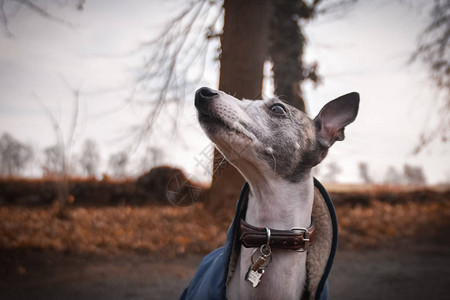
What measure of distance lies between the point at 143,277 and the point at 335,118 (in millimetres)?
3675

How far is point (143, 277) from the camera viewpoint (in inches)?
183

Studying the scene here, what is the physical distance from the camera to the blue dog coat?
7.08 ft

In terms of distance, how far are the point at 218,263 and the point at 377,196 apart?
9915mm

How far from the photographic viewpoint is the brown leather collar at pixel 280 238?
1956 mm

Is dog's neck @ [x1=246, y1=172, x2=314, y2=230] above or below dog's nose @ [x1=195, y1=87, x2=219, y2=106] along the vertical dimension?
below

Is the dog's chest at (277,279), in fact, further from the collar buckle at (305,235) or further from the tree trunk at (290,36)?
the tree trunk at (290,36)

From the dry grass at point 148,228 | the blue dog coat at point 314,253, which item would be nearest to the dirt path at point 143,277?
the dry grass at point 148,228

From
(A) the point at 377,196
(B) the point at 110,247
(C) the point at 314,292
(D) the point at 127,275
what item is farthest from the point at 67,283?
(A) the point at 377,196

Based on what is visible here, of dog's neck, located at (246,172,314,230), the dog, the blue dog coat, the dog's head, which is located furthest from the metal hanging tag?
the dog's head

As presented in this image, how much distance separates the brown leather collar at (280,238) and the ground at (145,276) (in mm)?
2659

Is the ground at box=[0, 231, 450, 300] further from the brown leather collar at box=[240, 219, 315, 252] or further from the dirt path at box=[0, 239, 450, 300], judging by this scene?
the brown leather collar at box=[240, 219, 315, 252]

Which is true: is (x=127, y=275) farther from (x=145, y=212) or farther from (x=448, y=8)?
(x=448, y=8)

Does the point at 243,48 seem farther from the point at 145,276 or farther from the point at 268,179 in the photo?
the point at 145,276

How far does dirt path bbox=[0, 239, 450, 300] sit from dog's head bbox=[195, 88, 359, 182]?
9.58ft
